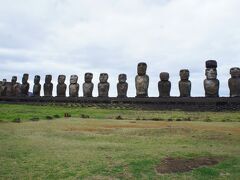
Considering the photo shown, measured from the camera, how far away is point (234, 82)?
24.0 metres

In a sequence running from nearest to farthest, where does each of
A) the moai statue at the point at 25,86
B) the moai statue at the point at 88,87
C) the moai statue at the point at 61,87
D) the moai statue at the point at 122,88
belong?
the moai statue at the point at 122,88
the moai statue at the point at 88,87
the moai statue at the point at 61,87
the moai statue at the point at 25,86

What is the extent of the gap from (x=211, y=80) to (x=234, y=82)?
4.36 ft

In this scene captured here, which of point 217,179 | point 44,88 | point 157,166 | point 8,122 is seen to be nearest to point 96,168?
point 157,166

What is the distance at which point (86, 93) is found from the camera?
29.6m

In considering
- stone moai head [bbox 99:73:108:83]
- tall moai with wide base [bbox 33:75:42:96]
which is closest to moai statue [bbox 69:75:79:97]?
stone moai head [bbox 99:73:108:83]

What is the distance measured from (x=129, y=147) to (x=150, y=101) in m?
16.1

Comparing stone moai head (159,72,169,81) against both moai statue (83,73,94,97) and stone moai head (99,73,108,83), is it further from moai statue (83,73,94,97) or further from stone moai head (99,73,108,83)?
moai statue (83,73,94,97)

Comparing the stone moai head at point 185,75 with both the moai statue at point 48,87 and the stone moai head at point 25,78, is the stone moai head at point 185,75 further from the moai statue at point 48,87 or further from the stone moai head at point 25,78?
the stone moai head at point 25,78

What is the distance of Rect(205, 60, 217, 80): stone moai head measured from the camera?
81.6 ft

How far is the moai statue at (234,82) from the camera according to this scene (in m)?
23.9

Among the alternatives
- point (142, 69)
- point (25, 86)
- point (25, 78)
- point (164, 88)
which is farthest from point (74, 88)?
point (164, 88)

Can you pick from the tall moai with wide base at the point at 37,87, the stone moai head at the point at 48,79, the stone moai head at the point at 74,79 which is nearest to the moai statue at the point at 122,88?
the stone moai head at the point at 74,79

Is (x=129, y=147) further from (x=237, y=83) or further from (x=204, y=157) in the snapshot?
(x=237, y=83)

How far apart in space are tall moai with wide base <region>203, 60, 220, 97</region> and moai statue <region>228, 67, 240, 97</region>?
778 mm
